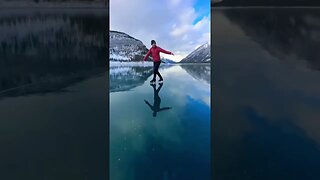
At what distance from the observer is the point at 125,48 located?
11.3 metres

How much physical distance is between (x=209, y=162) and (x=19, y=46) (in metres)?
3.81

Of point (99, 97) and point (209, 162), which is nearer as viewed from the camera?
point (209, 162)

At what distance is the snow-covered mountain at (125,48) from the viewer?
1027cm

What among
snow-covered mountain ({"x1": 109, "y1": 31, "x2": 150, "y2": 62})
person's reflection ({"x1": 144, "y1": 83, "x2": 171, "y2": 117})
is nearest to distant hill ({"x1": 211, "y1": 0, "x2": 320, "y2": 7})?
person's reflection ({"x1": 144, "y1": 83, "x2": 171, "y2": 117})

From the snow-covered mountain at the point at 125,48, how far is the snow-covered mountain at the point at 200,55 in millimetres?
1526

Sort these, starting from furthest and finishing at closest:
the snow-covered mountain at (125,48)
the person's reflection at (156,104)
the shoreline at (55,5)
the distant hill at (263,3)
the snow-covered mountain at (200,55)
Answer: the snow-covered mountain at (200,55)
the snow-covered mountain at (125,48)
the distant hill at (263,3)
the shoreline at (55,5)
the person's reflection at (156,104)

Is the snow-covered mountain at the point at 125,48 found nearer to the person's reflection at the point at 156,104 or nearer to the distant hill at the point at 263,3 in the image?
the distant hill at the point at 263,3

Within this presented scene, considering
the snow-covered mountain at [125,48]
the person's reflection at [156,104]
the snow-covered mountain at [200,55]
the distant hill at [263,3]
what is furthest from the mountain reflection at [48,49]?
the snow-covered mountain at [200,55]

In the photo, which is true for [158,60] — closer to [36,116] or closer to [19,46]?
[19,46]

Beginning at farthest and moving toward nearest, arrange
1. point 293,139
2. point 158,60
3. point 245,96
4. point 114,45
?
point 114,45
point 158,60
point 245,96
point 293,139

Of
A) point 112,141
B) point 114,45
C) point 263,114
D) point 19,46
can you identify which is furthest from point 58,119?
point 114,45

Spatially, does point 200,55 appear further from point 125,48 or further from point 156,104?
point 156,104

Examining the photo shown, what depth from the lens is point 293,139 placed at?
352 centimetres

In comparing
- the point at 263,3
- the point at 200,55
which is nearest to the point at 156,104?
the point at 263,3
